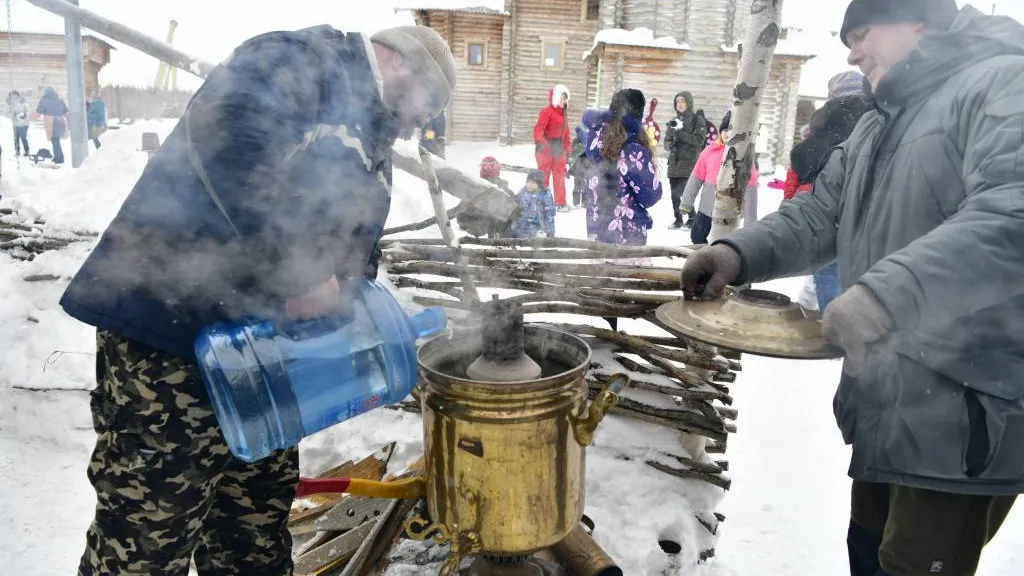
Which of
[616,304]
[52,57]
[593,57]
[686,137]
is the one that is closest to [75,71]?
[52,57]

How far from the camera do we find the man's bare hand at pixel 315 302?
6.14ft

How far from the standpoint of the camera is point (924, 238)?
1.59m

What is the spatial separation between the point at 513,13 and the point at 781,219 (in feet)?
73.7

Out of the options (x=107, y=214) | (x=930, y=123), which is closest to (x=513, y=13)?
(x=107, y=214)

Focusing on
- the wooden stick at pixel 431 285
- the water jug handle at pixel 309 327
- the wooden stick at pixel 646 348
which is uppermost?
the water jug handle at pixel 309 327

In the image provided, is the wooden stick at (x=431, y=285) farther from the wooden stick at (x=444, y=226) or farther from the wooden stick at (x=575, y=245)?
the wooden stick at (x=575, y=245)

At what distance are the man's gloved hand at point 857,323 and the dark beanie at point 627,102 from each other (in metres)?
5.40

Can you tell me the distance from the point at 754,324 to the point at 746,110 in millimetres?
3063

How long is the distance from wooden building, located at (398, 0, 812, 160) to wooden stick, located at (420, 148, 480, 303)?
14.8 meters

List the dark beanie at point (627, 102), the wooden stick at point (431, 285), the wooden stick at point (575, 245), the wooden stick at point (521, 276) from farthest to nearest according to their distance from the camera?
the dark beanie at point (627, 102) → the wooden stick at point (431, 285) → the wooden stick at point (575, 245) → the wooden stick at point (521, 276)

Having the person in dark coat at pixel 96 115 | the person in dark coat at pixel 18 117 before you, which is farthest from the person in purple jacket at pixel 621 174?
the person in dark coat at pixel 18 117

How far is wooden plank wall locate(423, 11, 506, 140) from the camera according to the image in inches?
902

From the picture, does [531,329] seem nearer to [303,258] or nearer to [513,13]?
[303,258]

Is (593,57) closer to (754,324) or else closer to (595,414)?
(595,414)
